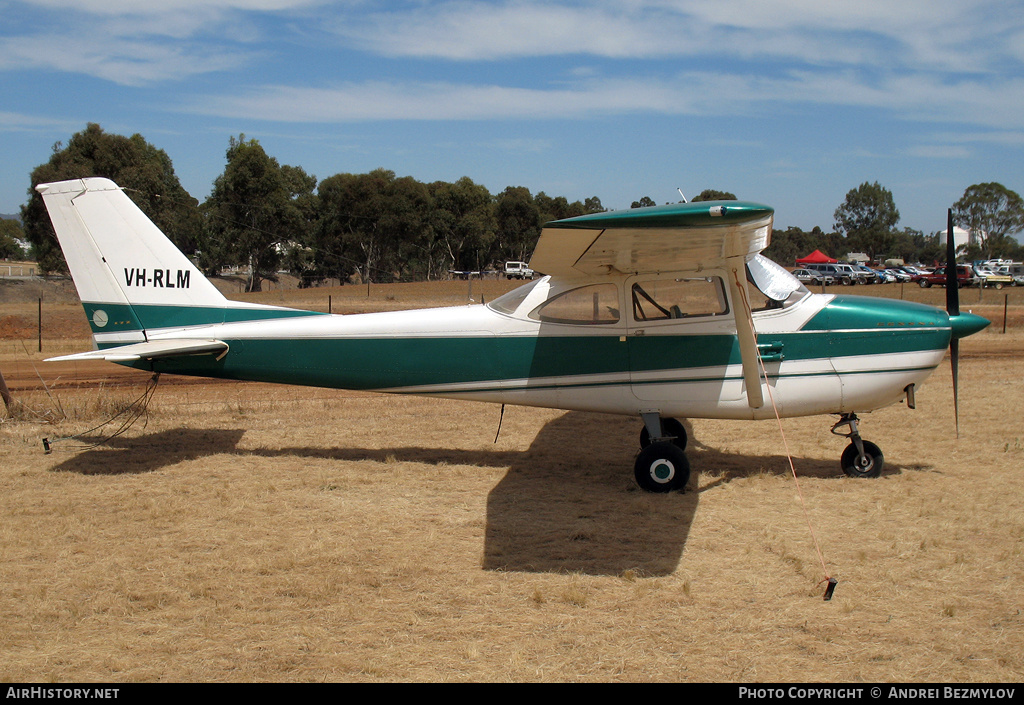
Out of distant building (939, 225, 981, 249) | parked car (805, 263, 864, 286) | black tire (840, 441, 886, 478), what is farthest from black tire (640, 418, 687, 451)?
distant building (939, 225, 981, 249)

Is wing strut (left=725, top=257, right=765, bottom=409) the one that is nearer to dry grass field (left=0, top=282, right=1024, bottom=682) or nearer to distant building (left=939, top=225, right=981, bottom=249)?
dry grass field (left=0, top=282, right=1024, bottom=682)

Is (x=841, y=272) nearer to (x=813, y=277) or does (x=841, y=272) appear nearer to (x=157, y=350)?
(x=813, y=277)

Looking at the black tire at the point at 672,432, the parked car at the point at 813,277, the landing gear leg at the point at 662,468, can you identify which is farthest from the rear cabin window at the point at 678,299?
the parked car at the point at 813,277

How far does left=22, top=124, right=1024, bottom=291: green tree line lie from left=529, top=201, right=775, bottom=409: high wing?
122 ft

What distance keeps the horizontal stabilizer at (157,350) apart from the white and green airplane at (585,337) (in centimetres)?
2

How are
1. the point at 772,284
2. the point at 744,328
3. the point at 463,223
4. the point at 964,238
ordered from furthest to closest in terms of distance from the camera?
the point at 964,238, the point at 463,223, the point at 772,284, the point at 744,328

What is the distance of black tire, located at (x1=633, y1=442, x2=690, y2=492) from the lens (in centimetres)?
688

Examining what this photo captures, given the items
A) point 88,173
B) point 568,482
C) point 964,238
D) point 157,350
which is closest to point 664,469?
point 568,482

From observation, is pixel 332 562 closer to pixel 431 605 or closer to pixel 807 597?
pixel 431 605

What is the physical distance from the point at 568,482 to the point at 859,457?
2947 mm

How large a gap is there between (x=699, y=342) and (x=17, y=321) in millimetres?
24129

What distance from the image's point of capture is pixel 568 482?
7.37 metres
